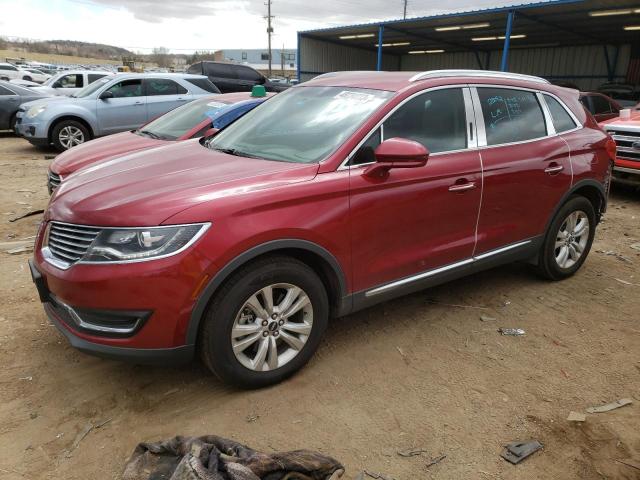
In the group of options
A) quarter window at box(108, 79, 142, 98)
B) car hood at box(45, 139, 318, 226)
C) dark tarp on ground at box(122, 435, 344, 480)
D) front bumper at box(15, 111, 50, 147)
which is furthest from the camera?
quarter window at box(108, 79, 142, 98)

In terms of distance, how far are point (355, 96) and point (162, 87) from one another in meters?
8.82

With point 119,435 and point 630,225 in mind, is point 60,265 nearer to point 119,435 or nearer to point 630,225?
point 119,435

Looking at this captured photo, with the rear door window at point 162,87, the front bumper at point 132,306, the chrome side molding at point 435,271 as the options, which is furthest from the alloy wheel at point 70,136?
the chrome side molding at point 435,271

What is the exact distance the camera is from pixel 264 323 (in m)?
2.88

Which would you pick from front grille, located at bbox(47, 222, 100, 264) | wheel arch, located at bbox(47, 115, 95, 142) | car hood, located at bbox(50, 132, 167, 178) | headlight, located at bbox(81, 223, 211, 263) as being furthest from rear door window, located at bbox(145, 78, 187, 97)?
headlight, located at bbox(81, 223, 211, 263)

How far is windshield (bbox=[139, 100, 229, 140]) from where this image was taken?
650cm

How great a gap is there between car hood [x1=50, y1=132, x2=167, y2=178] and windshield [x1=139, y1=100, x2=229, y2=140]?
9.2 inches

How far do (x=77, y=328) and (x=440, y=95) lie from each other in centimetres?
273

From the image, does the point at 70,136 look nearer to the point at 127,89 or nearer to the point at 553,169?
the point at 127,89

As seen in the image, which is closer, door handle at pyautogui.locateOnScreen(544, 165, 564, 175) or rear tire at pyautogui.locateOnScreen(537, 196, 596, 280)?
door handle at pyautogui.locateOnScreen(544, 165, 564, 175)

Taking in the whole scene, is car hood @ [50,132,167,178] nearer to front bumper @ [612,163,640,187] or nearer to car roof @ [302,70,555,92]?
car roof @ [302,70,555,92]

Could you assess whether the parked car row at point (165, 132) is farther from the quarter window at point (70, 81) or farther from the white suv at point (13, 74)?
the white suv at point (13, 74)

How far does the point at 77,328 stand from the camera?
106 inches

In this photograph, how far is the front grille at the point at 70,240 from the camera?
8.71ft
